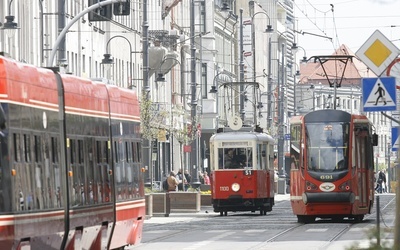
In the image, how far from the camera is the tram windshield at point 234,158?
50.6 m

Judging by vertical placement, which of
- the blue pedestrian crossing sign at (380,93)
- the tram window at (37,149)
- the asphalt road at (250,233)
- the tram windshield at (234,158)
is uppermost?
the blue pedestrian crossing sign at (380,93)

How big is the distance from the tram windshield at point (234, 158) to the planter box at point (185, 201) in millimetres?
5887

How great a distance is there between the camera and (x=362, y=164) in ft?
140

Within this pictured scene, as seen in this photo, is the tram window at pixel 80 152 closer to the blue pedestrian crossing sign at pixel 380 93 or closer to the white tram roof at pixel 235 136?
the blue pedestrian crossing sign at pixel 380 93

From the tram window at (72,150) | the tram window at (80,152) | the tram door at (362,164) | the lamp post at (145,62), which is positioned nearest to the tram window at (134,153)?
the tram window at (80,152)

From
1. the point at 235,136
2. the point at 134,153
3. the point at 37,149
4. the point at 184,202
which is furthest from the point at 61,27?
the point at 37,149

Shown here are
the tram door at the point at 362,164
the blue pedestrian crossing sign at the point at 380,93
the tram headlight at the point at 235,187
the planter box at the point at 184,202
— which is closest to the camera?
the blue pedestrian crossing sign at the point at 380,93

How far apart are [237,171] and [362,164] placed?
8533mm

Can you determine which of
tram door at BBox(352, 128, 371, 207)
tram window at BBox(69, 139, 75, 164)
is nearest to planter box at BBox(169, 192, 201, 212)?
tram door at BBox(352, 128, 371, 207)

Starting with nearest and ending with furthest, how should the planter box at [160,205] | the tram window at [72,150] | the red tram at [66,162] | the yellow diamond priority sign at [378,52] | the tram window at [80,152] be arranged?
the red tram at [66,162] → the yellow diamond priority sign at [378,52] → the tram window at [72,150] → the tram window at [80,152] → the planter box at [160,205]

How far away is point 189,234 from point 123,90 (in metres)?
10.7

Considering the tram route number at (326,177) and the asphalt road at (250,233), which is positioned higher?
the tram route number at (326,177)

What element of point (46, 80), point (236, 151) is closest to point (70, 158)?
point (46, 80)

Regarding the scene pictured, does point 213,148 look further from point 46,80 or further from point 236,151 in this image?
point 46,80
